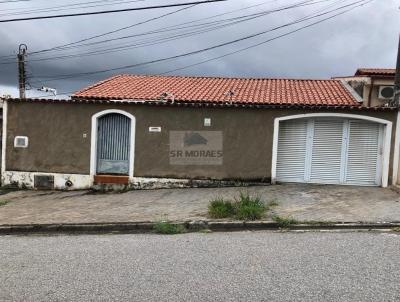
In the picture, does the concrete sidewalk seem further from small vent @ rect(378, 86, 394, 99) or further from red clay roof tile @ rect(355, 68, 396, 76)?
red clay roof tile @ rect(355, 68, 396, 76)

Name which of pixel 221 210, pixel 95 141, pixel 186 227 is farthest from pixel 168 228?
pixel 95 141

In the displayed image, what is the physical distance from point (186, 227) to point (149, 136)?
237 inches

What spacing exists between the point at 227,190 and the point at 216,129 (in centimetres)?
198

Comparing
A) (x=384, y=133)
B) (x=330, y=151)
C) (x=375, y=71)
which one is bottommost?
(x=330, y=151)

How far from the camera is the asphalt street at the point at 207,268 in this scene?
458 cm

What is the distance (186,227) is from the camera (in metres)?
8.68

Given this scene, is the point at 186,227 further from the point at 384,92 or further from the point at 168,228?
the point at 384,92

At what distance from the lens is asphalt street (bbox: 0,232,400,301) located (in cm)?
458

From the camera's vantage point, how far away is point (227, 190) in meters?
13.2

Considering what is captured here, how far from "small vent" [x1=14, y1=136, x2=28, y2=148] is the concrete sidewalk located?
162cm

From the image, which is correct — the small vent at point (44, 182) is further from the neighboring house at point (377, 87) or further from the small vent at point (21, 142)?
the neighboring house at point (377, 87)

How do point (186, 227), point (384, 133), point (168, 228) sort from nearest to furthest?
1. point (168, 228)
2. point (186, 227)
3. point (384, 133)

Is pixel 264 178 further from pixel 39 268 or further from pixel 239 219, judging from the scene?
pixel 39 268

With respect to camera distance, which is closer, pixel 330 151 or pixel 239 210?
pixel 239 210
